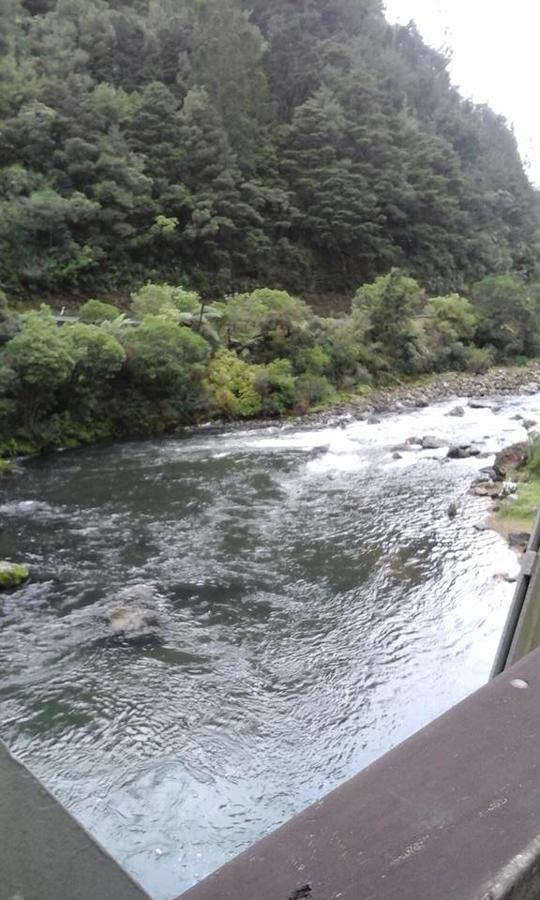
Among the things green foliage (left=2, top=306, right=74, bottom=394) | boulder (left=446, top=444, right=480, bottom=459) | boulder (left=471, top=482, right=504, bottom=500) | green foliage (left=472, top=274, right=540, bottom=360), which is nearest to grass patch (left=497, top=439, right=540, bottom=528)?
boulder (left=471, top=482, right=504, bottom=500)

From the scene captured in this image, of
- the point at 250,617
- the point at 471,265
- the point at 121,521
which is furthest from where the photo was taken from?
the point at 471,265

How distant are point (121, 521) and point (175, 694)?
5.17m

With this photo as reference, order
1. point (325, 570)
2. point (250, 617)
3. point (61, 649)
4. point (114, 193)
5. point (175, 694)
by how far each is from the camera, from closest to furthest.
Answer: point (175, 694)
point (61, 649)
point (250, 617)
point (325, 570)
point (114, 193)

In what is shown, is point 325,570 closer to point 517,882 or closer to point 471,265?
point 517,882

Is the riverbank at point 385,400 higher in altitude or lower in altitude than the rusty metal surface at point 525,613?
lower

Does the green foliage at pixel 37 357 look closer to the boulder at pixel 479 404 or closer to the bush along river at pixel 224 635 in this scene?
the bush along river at pixel 224 635

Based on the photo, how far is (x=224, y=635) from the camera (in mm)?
7195

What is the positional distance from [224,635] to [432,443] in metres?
10.2

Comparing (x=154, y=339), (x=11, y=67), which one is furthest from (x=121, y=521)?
(x=11, y=67)

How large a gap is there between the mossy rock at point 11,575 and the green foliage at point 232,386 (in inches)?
442

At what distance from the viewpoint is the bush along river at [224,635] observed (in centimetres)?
502

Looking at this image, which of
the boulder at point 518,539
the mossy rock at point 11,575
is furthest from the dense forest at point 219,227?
the boulder at point 518,539

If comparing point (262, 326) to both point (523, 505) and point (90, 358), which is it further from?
point (523, 505)

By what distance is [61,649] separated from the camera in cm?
682
